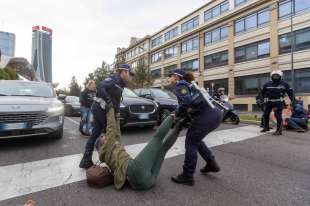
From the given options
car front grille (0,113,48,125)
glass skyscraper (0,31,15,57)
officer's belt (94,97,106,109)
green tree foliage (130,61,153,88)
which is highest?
glass skyscraper (0,31,15,57)

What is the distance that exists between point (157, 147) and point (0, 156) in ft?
11.6

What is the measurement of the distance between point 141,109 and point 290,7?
22.9 metres

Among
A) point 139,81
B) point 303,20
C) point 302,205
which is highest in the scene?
point 303,20

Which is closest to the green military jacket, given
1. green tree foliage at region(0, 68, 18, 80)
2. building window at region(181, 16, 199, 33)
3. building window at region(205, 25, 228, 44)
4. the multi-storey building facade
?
green tree foliage at region(0, 68, 18, 80)

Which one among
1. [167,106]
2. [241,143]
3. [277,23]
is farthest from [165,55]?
[241,143]

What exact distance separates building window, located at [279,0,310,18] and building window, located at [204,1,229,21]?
24.9ft

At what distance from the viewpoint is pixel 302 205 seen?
119 inches

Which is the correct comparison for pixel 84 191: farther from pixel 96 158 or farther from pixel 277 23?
pixel 277 23

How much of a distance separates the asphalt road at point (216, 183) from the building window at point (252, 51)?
A: 2296 centimetres

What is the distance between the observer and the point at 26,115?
222 inches

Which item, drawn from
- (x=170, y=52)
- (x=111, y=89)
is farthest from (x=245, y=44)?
(x=111, y=89)

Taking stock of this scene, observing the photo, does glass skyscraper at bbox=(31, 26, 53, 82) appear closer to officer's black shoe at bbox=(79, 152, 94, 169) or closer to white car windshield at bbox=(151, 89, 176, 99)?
white car windshield at bbox=(151, 89, 176, 99)

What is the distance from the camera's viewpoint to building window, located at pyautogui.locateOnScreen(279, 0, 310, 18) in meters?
23.5

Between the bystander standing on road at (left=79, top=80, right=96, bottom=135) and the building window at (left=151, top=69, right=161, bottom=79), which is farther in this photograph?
the building window at (left=151, top=69, right=161, bottom=79)
